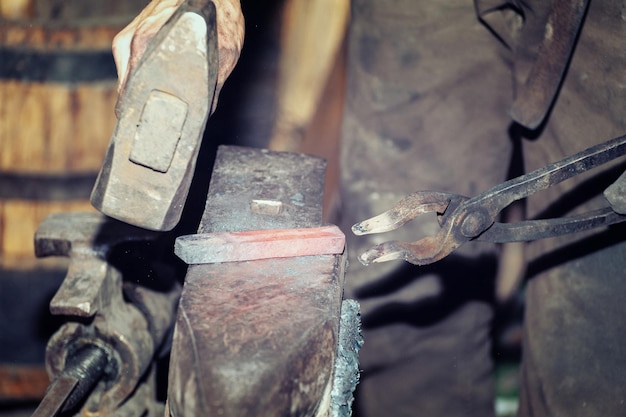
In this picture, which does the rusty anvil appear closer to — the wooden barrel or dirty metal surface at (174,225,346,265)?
dirty metal surface at (174,225,346,265)

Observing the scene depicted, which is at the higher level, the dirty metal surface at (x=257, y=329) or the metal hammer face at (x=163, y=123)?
the metal hammer face at (x=163, y=123)

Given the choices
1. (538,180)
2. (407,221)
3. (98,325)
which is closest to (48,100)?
(98,325)

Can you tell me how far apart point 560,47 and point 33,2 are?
135cm

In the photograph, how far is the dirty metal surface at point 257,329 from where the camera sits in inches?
26.7

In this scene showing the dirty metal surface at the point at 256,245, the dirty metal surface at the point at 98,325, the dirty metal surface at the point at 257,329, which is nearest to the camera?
the dirty metal surface at the point at 257,329

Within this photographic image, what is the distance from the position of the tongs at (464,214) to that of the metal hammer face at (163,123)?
0.91 ft

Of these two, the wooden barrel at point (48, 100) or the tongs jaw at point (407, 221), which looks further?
the wooden barrel at point (48, 100)

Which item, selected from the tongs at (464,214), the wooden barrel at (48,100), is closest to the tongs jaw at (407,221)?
the tongs at (464,214)

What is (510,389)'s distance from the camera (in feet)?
6.61

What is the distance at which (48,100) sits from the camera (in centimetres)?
159

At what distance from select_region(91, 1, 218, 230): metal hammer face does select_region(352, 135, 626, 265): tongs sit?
0.91ft

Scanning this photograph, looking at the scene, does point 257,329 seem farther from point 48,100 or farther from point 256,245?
point 48,100

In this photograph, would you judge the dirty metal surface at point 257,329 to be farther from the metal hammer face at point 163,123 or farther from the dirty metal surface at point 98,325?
the dirty metal surface at point 98,325

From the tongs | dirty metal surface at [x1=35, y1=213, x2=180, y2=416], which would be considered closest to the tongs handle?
the tongs
